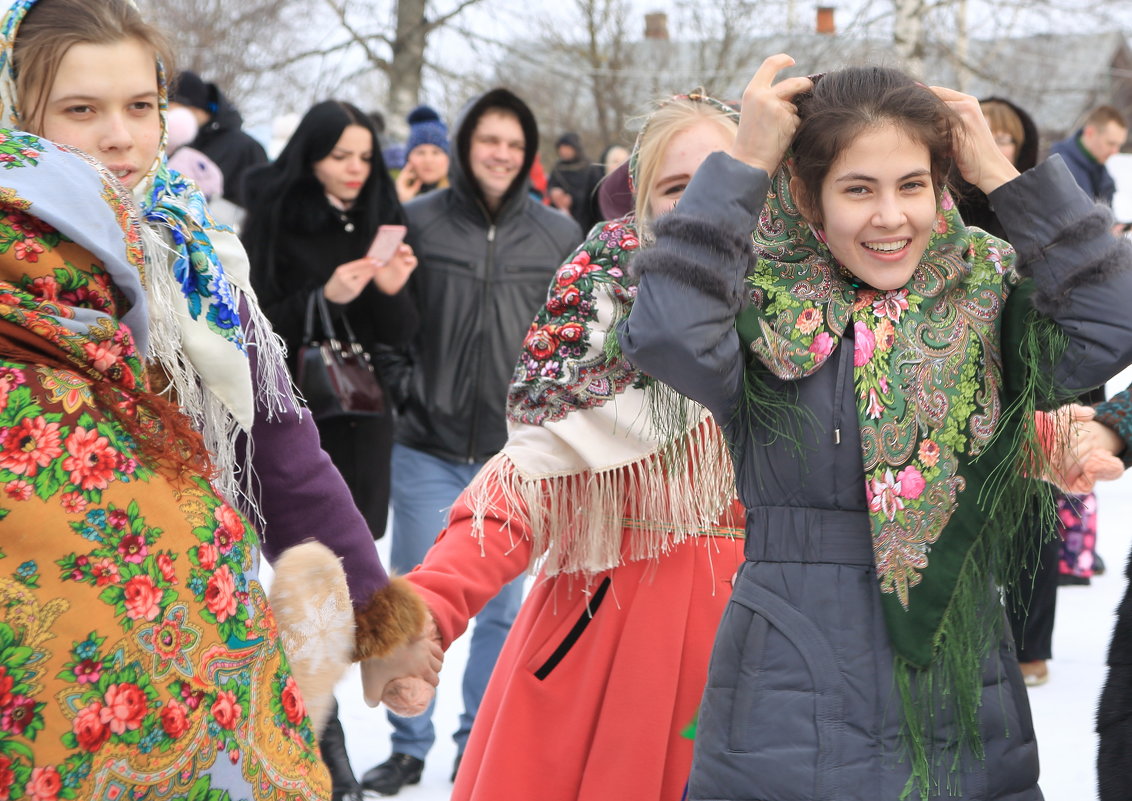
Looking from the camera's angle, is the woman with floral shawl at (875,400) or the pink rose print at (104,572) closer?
the pink rose print at (104,572)

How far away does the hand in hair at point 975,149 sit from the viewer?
2127 mm

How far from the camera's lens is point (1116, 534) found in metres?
8.51

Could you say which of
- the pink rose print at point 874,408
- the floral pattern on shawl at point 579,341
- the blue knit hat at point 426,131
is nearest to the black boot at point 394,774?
the floral pattern on shawl at point 579,341

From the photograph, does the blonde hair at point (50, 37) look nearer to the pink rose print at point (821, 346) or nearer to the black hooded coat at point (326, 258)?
the pink rose print at point (821, 346)

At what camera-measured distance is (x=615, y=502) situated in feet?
8.87

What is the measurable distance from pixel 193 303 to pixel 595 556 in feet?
3.17

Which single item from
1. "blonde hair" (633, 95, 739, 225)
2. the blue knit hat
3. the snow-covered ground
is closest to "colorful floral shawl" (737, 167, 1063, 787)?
"blonde hair" (633, 95, 739, 225)

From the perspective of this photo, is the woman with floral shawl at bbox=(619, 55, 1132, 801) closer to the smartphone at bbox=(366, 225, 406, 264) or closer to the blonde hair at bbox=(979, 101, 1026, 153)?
the smartphone at bbox=(366, 225, 406, 264)

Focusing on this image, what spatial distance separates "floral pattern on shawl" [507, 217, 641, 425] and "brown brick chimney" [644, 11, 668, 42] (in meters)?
23.9

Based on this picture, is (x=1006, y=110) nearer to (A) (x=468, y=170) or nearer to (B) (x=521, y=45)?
(A) (x=468, y=170)

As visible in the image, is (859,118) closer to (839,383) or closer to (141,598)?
(839,383)

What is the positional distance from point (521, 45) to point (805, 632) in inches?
815

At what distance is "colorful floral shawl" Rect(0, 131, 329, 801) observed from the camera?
5.31 ft

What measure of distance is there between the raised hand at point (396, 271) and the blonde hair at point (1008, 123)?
2268mm
